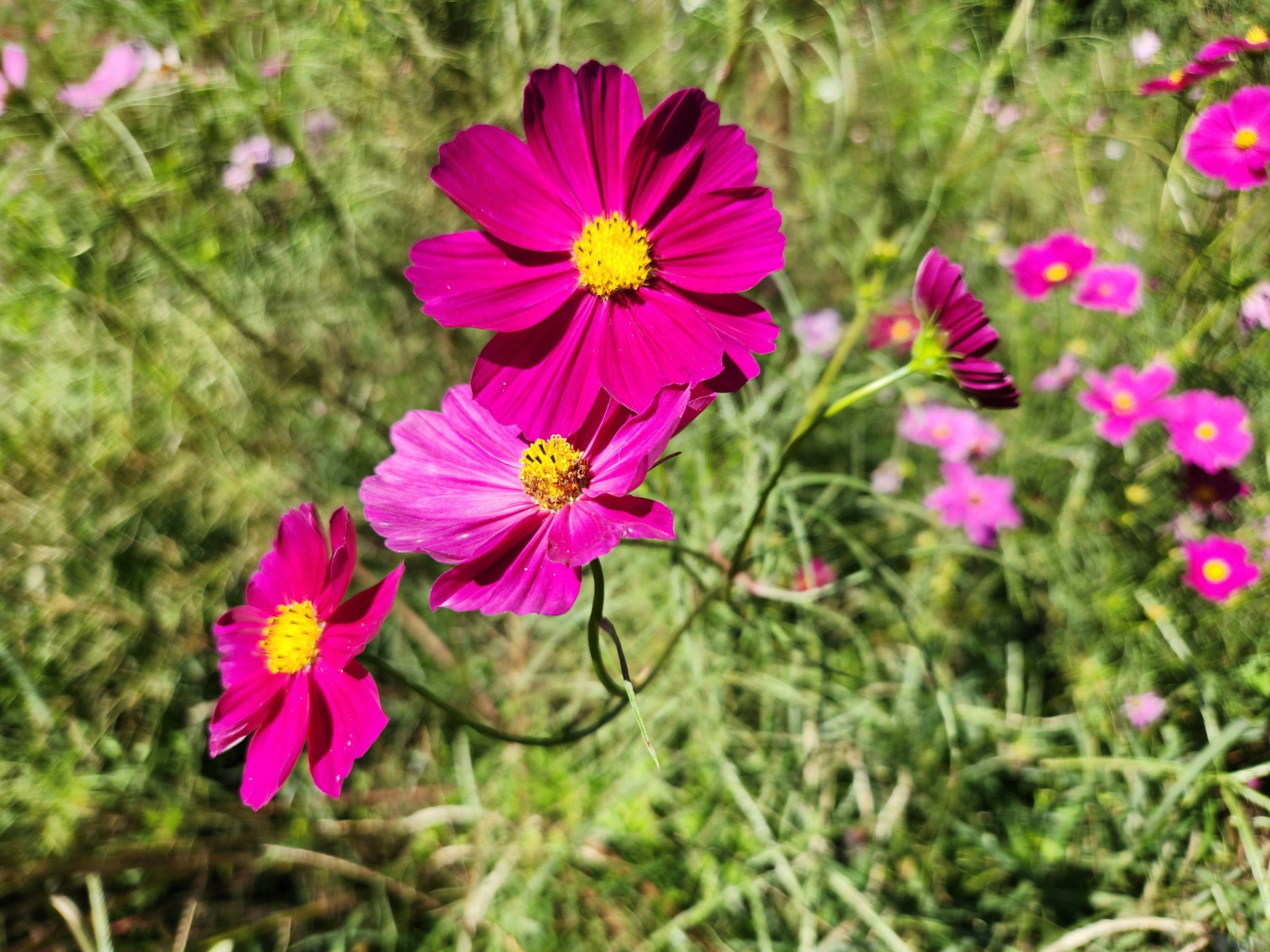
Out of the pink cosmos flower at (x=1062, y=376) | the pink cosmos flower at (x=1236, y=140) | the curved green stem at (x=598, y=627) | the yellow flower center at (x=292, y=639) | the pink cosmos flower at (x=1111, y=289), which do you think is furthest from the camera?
the pink cosmos flower at (x=1062, y=376)

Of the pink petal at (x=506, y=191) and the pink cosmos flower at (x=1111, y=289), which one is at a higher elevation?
the pink petal at (x=506, y=191)

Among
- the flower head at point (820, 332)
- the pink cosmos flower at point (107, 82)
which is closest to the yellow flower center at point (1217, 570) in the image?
the flower head at point (820, 332)

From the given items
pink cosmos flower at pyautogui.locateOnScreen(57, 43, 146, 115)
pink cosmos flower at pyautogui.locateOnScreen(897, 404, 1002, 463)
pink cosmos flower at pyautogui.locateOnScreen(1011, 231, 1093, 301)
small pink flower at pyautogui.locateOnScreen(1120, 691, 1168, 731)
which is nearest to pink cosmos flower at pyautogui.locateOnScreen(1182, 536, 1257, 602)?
small pink flower at pyautogui.locateOnScreen(1120, 691, 1168, 731)

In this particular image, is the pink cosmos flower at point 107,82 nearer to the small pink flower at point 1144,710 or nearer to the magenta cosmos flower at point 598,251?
the magenta cosmos flower at point 598,251

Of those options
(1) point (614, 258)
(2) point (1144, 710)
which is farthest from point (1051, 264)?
(1) point (614, 258)

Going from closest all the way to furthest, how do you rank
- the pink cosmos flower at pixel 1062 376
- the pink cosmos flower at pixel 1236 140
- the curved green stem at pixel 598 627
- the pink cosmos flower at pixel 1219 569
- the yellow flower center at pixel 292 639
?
the curved green stem at pixel 598 627 < the yellow flower center at pixel 292 639 < the pink cosmos flower at pixel 1236 140 < the pink cosmos flower at pixel 1219 569 < the pink cosmos flower at pixel 1062 376

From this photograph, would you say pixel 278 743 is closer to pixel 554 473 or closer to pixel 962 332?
pixel 554 473

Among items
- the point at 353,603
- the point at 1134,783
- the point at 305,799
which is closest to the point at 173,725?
the point at 305,799

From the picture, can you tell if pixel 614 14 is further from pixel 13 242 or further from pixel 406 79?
pixel 13 242
